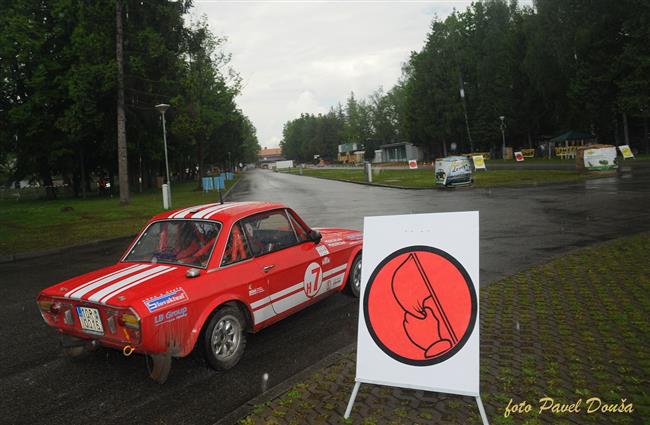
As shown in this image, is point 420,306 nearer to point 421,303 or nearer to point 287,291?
point 421,303

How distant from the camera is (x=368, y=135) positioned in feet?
419

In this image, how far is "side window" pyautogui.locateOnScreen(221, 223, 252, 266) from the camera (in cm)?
506

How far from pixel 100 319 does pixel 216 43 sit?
144 feet

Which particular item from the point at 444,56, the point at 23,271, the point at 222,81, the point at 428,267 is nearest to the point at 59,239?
the point at 23,271

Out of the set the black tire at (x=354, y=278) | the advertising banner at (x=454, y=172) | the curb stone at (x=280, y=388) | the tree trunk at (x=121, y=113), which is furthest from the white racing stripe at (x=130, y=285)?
the tree trunk at (x=121, y=113)

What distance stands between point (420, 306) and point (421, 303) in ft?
0.08

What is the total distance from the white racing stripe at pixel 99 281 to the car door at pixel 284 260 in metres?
1.25

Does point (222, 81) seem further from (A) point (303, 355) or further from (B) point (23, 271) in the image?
(A) point (303, 355)

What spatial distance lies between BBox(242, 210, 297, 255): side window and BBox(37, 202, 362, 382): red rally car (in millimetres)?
13

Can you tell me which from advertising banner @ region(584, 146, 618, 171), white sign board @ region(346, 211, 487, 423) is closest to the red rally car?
white sign board @ region(346, 211, 487, 423)

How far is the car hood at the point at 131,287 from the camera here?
4.25 meters

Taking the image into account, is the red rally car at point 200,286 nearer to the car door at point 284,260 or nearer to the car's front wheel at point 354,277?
the car door at point 284,260

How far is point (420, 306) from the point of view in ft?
11.6

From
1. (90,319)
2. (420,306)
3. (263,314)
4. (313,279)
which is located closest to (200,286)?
(263,314)
